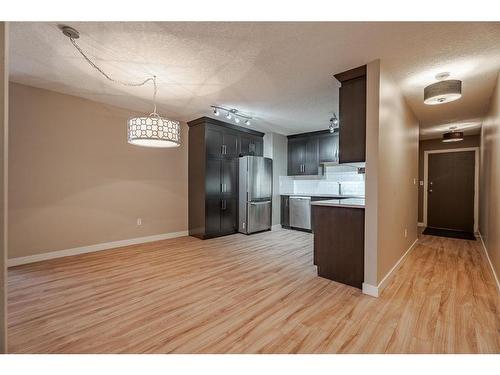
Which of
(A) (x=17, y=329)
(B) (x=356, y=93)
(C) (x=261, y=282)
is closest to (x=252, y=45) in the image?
(B) (x=356, y=93)

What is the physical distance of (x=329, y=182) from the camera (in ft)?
18.7

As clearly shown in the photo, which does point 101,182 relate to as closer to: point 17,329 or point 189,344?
point 17,329

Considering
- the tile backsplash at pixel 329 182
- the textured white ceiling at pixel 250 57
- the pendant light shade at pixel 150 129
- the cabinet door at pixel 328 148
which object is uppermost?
the textured white ceiling at pixel 250 57

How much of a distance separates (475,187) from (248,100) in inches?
224

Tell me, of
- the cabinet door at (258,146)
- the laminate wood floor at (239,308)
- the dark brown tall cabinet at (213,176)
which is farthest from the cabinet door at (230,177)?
the laminate wood floor at (239,308)

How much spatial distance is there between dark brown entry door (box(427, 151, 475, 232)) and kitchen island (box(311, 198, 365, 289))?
470 centimetres

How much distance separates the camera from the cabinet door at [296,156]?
5.79 metres

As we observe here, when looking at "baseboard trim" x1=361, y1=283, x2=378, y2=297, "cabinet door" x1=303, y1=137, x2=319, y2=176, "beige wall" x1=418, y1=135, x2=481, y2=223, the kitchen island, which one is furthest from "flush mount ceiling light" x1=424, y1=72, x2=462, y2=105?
"beige wall" x1=418, y1=135, x2=481, y2=223

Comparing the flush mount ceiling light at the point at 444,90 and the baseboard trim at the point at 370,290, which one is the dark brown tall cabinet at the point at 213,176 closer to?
the baseboard trim at the point at 370,290

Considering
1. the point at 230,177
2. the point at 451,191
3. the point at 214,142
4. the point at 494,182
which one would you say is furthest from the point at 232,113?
the point at 451,191

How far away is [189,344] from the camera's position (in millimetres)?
1572

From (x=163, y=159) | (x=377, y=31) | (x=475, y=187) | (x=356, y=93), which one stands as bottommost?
(x=475, y=187)

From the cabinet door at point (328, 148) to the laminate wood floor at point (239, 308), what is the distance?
2.63 metres

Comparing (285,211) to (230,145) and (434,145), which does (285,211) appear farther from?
(434,145)
